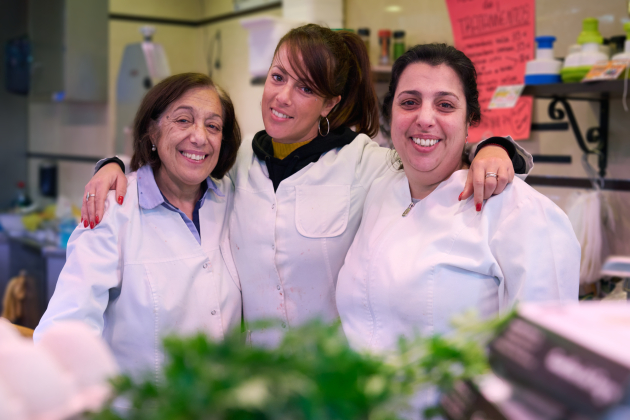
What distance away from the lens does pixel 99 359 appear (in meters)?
0.69

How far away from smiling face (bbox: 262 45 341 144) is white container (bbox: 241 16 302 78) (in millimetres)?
1572

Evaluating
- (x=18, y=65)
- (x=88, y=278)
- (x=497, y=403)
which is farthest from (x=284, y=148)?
(x=18, y=65)

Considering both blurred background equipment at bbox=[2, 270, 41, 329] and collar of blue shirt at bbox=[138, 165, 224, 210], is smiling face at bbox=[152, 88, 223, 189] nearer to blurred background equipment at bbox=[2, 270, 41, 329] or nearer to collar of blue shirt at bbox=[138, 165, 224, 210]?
collar of blue shirt at bbox=[138, 165, 224, 210]

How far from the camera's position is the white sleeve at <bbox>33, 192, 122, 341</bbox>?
1461 mm

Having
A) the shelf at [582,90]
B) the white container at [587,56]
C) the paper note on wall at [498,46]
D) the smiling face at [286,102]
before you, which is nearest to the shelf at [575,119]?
the shelf at [582,90]

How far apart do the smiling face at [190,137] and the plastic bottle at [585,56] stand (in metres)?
1.25

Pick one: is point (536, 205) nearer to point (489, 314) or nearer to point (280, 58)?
point (489, 314)

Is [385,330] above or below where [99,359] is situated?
below

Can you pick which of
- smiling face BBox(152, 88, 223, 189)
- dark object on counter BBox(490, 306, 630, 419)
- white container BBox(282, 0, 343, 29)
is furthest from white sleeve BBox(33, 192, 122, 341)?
white container BBox(282, 0, 343, 29)

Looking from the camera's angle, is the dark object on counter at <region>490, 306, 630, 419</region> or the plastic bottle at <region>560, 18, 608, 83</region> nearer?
the dark object on counter at <region>490, 306, 630, 419</region>

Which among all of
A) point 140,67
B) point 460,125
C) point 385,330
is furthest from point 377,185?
point 140,67

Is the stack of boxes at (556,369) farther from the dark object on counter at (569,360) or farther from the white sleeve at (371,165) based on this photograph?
the white sleeve at (371,165)

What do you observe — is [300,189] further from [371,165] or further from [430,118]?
[430,118]

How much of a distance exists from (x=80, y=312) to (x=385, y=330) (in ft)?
2.55
